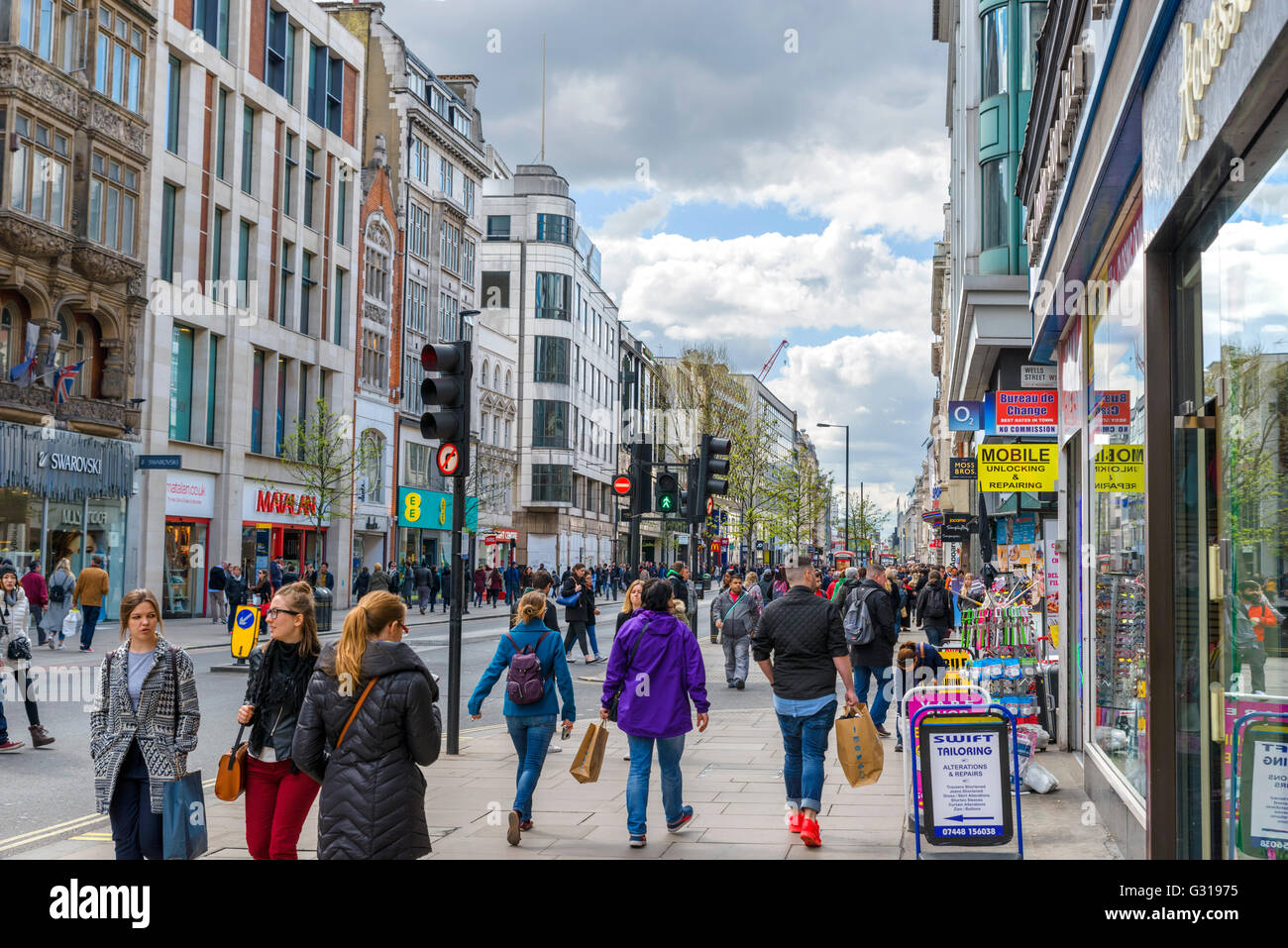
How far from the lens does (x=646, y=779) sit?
26.9 ft

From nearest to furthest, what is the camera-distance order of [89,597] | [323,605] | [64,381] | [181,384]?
1. [323,605]
2. [89,597]
3. [64,381]
4. [181,384]

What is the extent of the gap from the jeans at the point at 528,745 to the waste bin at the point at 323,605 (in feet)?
42.9

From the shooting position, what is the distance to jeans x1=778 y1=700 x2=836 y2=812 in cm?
838

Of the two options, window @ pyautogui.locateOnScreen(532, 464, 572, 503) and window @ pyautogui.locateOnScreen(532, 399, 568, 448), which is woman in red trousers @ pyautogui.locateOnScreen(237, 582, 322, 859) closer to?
window @ pyautogui.locateOnScreen(532, 399, 568, 448)

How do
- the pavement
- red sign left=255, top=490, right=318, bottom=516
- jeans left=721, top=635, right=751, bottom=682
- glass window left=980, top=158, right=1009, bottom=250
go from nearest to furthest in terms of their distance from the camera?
the pavement → jeans left=721, top=635, right=751, bottom=682 → glass window left=980, top=158, right=1009, bottom=250 → red sign left=255, top=490, right=318, bottom=516

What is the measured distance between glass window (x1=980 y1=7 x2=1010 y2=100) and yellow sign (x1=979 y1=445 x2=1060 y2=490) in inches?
303

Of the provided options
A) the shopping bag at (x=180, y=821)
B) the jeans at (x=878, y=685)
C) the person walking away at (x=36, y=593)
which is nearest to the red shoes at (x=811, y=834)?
the shopping bag at (x=180, y=821)

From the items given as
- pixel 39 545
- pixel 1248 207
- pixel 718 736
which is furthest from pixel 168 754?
pixel 39 545

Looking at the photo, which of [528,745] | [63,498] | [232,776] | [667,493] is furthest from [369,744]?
[63,498]

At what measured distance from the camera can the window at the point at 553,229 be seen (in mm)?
73438

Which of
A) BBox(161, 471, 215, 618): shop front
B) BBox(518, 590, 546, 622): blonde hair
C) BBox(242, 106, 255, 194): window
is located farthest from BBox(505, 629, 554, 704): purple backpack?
BBox(242, 106, 255, 194): window

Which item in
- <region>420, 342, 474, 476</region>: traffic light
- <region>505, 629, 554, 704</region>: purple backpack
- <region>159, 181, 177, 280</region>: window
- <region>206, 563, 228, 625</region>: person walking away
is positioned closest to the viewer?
<region>505, 629, 554, 704</region>: purple backpack

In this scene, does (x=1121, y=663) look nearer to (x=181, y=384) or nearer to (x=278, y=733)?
(x=278, y=733)

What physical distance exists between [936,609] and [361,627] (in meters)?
15.7
